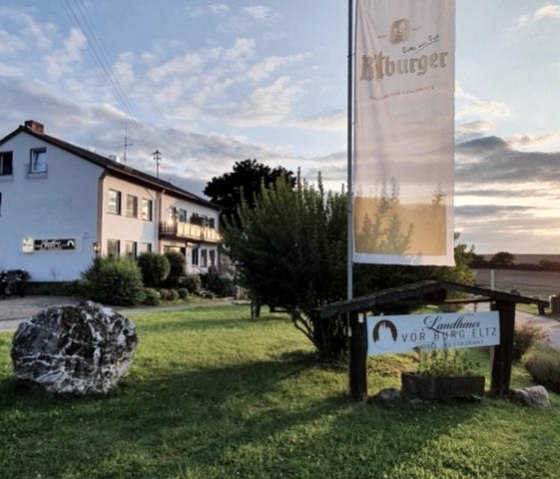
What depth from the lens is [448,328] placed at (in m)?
5.89

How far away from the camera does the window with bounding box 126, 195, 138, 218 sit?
27472mm

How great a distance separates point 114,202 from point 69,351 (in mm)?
22120

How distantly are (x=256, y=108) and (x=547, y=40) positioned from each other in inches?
357

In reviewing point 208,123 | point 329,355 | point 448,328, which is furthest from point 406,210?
point 208,123

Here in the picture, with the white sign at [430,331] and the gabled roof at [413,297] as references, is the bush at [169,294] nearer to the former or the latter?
the gabled roof at [413,297]

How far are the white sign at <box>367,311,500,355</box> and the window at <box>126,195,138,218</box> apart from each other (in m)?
23.9

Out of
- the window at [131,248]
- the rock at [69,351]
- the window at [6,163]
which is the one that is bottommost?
the rock at [69,351]

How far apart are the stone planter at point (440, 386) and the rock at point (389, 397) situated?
5.7 inches

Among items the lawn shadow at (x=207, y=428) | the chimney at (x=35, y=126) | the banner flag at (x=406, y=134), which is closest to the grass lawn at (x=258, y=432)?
the lawn shadow at (x=207, y=428)

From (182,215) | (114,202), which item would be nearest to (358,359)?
(114,202)

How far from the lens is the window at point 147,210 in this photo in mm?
29172

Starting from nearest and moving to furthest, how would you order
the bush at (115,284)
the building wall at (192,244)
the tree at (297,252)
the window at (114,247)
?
1. the tree at (297,252)
2. the bush at (115,284)
3. the window at (114,247)
4. the building wall at (192,244)

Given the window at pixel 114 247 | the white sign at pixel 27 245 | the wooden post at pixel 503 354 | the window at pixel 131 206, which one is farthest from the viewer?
the window at pixel 131 206

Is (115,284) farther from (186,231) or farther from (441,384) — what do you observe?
(441,384)
